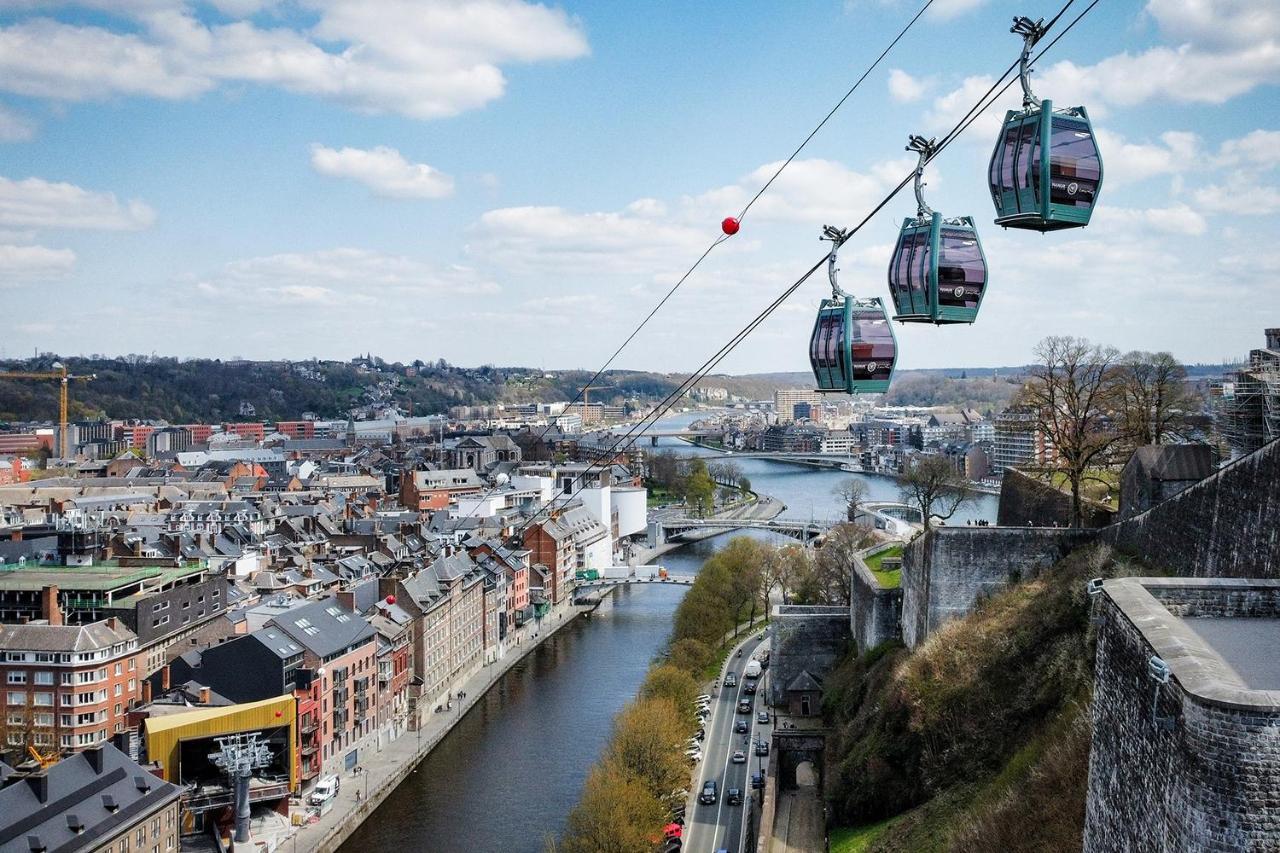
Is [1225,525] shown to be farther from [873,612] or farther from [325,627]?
[325,627]

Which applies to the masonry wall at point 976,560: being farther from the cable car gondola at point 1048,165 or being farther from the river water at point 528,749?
the cable car gondola at point 1048,165

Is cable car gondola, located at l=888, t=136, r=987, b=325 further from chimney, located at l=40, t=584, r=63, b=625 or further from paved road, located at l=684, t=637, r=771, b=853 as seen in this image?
chimney, located at l=40, t=584, r=63, b=625

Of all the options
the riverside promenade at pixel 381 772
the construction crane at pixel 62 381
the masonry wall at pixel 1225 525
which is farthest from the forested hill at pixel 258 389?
the masonry wall at pixel 1225 525

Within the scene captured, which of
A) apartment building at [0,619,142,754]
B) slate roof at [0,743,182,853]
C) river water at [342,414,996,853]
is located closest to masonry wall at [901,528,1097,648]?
river water at [342,414,996,853]

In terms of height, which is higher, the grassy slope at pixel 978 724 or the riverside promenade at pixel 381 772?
the grassy slope at pixel 978 724

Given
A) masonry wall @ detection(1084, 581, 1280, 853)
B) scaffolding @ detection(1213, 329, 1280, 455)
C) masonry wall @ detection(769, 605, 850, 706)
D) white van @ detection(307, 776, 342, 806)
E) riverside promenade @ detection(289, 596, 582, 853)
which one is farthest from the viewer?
masonry wall @ detection(769, 605, 850, 706)

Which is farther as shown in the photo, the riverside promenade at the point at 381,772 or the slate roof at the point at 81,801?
the riverside promenade at the point at 381,772

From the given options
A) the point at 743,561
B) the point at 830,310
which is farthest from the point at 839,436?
the point at 830,310
